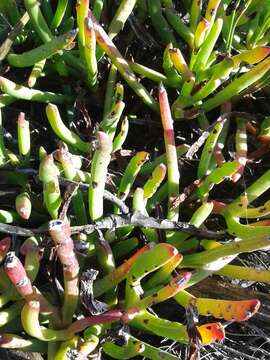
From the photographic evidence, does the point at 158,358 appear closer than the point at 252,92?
Yes

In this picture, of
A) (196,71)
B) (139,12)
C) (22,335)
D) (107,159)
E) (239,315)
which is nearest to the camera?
(239,315)

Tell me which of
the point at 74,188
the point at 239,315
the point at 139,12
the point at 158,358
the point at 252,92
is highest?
the point at 139,12

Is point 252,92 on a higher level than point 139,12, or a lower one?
lower

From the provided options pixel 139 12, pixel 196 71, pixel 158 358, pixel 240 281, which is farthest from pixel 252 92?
pixel 158 358

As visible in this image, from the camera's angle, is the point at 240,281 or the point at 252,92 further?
the point at 252,92

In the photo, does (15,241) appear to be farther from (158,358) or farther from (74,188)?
(158,358)

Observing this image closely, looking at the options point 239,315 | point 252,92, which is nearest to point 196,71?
point 252,92

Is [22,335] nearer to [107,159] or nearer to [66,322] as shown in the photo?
[66,322]

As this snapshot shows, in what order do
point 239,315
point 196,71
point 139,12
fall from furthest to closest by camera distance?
point 139,12, point 196,71, point 239,315

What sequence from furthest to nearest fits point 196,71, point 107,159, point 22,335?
point 196,71, point 22,335, point 107,159
